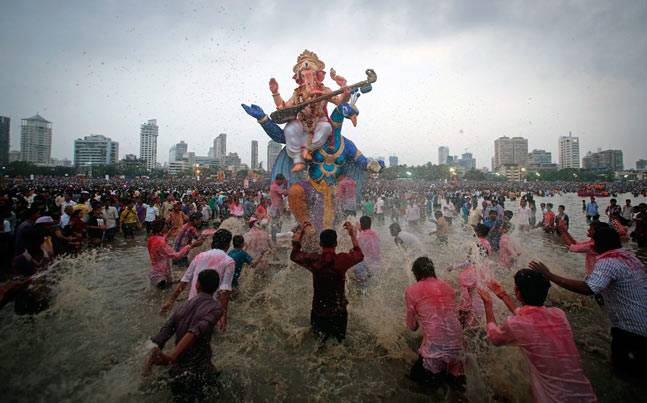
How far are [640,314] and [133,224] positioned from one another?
1442 centimetres

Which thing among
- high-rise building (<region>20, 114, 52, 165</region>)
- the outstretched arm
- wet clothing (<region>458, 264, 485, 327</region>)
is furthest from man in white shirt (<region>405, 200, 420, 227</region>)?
high-rise building (<region>20, 114, 52, 165</region>)

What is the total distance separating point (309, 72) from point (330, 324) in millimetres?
5924

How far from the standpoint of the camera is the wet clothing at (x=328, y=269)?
3.75 metres

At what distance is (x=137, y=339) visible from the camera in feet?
14.9

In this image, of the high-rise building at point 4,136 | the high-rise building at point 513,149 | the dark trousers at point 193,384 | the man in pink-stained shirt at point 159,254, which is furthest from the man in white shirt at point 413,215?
the high-rise building at point 513,149

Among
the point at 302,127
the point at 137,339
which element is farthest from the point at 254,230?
the point at 137,339

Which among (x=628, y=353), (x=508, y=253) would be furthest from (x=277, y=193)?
(x=628, y=353)

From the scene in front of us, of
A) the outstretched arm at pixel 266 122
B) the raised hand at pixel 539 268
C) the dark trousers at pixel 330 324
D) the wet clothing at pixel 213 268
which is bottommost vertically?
the dark trousers at pixel 330 324

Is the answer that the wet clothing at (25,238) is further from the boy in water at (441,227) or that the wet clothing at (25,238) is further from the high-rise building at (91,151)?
the high-rise building at (91,151)

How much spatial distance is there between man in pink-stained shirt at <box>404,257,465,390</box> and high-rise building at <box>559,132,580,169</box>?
226 metres

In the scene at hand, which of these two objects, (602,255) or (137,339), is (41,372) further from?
(602,255)

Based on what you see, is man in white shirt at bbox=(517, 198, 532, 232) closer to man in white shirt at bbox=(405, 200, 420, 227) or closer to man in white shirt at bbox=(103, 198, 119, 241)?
man in white shirt at bbox=(405, 200, 420, 227)

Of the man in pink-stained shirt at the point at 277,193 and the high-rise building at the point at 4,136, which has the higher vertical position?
the high-rise building at the point at 4,136

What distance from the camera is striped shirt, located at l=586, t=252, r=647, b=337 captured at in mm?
3223
